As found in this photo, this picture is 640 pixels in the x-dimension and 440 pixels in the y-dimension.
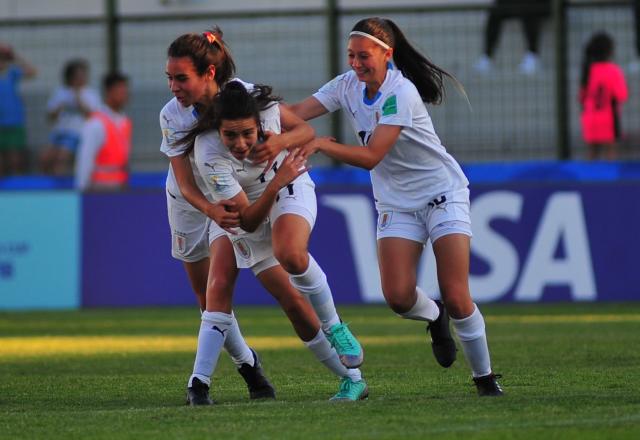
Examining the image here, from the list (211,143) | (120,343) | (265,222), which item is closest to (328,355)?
(265,222)

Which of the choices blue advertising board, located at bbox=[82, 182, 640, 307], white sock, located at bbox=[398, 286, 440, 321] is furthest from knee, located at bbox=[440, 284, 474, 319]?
blue advertising board, located at bbox=[82, 182, 640, 307]

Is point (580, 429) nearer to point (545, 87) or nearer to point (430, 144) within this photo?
point (430, 144)

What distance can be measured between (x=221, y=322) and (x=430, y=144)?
1437 millimetres

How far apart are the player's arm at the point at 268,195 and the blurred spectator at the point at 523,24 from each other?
379 inches

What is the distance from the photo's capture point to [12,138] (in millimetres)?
17406

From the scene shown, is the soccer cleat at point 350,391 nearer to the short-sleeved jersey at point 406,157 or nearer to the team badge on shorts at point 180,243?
the short-sleeved jersey at point 406,157

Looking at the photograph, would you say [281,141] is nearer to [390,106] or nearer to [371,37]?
[390,106]

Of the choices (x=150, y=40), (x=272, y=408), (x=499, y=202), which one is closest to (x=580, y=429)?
(x=272, y=408)

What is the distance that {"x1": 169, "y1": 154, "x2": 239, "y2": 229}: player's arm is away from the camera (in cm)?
719

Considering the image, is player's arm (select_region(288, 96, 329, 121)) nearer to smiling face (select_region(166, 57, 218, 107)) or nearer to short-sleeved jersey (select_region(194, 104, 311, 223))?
short-sleeved jersey (select_region(194, 104, 311, 223))

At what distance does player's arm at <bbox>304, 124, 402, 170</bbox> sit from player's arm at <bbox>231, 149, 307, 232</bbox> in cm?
8

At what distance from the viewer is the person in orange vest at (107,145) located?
50.9 ft

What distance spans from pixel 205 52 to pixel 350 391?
6.26 ft

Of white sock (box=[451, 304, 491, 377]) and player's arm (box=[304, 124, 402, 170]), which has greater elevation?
player's arm (box=[304, 124, 402, 170])
